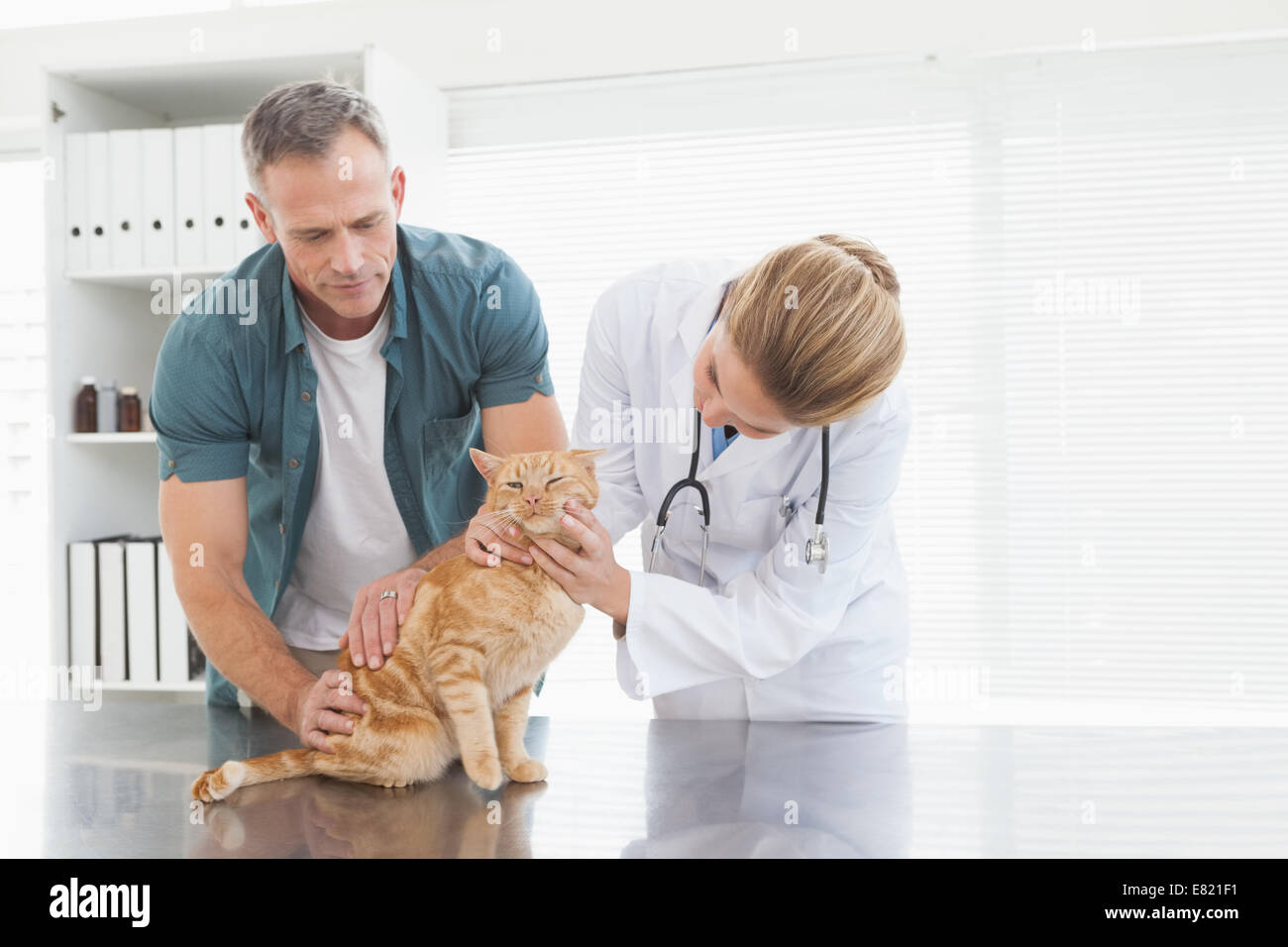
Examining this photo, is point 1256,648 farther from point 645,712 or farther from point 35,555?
point 35,555

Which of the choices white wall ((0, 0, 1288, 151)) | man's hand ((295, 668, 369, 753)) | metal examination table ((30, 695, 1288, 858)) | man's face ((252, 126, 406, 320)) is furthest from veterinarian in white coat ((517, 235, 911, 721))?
white wall ((0, 0, 1288, 151))

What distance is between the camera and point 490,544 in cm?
125

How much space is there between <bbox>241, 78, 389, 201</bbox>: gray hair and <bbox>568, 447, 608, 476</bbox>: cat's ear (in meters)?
0.54

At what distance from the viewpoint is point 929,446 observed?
3250 millimetres

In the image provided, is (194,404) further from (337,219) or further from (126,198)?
(126,198)

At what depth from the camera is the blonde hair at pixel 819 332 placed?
121cm

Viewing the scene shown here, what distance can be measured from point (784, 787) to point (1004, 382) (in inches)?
91.1

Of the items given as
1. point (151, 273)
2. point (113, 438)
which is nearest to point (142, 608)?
point (113, 438)

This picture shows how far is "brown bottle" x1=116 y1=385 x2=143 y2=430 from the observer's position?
2953 mm

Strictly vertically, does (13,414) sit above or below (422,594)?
above

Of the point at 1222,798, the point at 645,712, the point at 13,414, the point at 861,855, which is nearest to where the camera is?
the point at 861,855

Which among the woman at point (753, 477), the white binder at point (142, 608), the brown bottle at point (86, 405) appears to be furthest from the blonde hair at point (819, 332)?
the brown bottle at point (86, 405)

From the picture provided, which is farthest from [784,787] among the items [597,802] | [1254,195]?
[1254,195]

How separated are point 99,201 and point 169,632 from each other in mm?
1224
